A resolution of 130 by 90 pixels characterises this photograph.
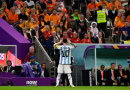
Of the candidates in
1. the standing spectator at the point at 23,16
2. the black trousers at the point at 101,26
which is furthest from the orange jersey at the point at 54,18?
the black trousers at the point at 101,26

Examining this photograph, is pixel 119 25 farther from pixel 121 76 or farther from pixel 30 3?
pixel 30 3

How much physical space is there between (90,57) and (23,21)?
3.94m

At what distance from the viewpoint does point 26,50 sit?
3105cm

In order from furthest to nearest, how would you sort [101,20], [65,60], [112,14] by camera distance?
[112,14]
[101,20]
[65,60]

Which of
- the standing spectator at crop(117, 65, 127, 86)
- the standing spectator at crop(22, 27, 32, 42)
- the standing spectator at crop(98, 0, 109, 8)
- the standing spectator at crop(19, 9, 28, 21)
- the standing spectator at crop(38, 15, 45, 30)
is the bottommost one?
the standing spectator at crop(117, 65, 127, 86)

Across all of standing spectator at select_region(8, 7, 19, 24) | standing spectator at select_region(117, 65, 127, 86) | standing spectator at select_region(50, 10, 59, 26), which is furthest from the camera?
standing spectator at select_region(50, 10, 59, 26)

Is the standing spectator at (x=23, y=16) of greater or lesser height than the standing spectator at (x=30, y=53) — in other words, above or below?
above

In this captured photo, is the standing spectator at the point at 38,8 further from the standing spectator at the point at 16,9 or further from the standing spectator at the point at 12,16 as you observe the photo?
the standing spectator at the point at 12,16

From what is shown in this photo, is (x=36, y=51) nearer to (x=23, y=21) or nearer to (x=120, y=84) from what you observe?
(x=23, y=21)

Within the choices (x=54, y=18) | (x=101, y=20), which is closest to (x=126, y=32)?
(x=101, y=20)

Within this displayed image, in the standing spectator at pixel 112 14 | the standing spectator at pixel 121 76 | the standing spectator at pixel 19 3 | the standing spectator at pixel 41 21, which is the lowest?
the standing spectator at pixel 121 76

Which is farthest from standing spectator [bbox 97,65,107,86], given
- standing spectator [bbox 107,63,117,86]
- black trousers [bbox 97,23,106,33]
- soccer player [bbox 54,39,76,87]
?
black trousers [bbox 97,23,106,33]

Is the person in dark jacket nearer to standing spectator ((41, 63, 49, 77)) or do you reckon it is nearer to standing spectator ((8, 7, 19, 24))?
standing spectator ((41, 63, 49, 77))

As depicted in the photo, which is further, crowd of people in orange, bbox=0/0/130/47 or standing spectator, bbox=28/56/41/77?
crowd of people in orange, bbox=0/0/130/47
